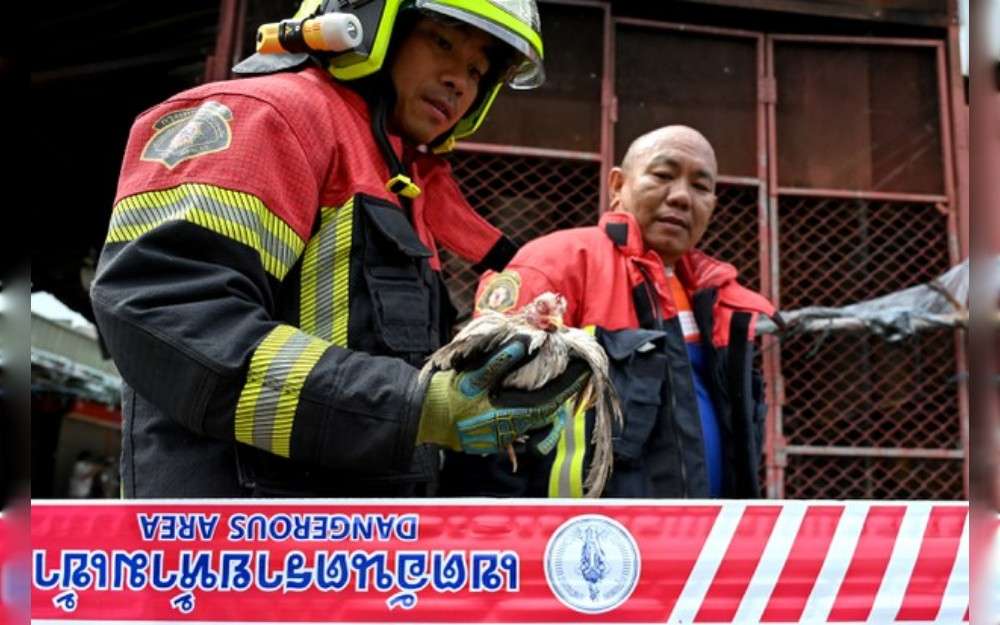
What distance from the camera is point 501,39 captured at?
76.1 inches

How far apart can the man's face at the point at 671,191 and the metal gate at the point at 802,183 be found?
5.69ft

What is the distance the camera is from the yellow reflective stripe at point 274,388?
1334 millimetres

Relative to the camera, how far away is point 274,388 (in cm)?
133

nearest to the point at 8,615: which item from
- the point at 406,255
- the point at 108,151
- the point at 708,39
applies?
the point at 406,255

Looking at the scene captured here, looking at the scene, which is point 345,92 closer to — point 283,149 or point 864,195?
point 283,149

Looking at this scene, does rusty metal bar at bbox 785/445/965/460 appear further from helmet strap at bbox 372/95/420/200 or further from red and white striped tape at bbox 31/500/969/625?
helmet strap at bbox 372/95/420/200

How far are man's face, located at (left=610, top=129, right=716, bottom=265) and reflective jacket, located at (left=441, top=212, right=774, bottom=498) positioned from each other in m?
0.14

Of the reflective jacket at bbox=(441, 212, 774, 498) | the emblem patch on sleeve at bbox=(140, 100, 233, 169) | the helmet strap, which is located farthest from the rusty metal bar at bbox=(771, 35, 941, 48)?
the emblem patch on sleeve at bbox=(140, 100, 233, 169)

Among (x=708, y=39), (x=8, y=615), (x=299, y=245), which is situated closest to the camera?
(x=8, y=615)

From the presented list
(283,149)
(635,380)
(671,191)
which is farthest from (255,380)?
(671,191)

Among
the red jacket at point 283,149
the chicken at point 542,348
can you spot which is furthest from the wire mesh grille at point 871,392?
the chicken at point 542,348

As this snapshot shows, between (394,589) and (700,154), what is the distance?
231 cm

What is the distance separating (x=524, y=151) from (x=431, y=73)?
3.12m

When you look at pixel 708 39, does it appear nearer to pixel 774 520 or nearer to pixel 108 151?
pixel 774 520
